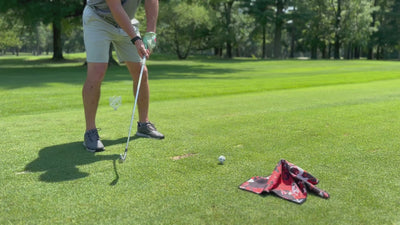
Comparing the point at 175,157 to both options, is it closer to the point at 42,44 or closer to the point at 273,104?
the point at 273,104

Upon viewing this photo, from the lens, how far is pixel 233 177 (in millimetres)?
3205

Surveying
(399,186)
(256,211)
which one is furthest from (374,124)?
(256,211)

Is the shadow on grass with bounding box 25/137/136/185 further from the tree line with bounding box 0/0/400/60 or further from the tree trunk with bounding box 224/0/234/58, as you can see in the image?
the tree trunk with bounding box 224/0/234/58

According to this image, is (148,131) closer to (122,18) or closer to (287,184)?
(122,18)

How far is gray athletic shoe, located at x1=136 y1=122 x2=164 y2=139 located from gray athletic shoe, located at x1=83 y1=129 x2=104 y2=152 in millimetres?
694

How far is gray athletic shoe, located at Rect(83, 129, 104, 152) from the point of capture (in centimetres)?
404

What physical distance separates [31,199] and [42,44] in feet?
374

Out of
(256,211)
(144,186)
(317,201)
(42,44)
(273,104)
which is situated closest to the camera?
(256,211)

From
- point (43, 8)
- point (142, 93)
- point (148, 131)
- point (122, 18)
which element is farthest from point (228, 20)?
point (122, 18)

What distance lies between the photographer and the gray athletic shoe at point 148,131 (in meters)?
4.61

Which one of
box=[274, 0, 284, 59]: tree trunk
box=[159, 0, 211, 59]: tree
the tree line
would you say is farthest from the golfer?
box=[274, 0, 284, 59]: tree trunk

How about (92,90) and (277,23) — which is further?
(277,23)

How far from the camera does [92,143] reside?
4086 millimetres

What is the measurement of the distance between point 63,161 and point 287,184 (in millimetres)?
2160
